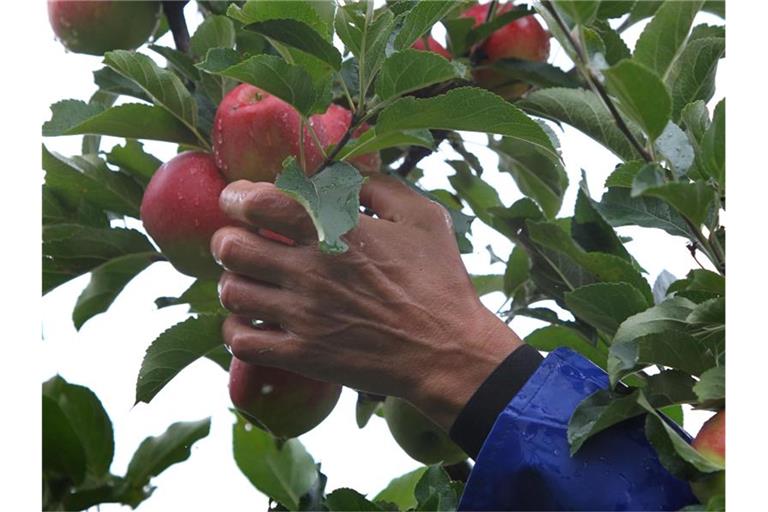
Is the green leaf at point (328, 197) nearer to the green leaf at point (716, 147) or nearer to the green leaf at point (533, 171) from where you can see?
the green leaf at point (716, 147)

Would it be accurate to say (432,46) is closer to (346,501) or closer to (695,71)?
(695,71)

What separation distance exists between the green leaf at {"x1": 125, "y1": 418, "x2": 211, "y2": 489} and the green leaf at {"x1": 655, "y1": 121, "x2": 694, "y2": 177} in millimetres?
354

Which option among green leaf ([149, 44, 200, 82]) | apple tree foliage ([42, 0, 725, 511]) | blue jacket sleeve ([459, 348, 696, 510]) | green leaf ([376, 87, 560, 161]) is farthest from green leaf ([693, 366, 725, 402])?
green leaf ([149, 44, 200, 82])

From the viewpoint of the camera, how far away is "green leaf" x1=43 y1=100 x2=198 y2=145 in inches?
35.0

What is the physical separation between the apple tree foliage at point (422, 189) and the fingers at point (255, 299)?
0.17ft

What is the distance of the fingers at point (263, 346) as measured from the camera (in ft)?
2.94

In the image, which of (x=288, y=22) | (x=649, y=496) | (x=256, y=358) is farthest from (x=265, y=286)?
(x=649, y=496)

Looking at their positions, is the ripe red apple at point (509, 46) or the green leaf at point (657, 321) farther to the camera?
the ripe red apple at point (509, 46)

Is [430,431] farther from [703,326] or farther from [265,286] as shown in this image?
[703,326]

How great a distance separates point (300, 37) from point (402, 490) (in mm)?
466

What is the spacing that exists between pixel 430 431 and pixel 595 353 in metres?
0.18

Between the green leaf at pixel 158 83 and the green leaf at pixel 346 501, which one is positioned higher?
the green leaf at pixel 158 83

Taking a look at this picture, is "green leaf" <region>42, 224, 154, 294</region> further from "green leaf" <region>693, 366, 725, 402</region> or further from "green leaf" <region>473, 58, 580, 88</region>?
"green leaf" <region>693, 366, 725, 402</region>

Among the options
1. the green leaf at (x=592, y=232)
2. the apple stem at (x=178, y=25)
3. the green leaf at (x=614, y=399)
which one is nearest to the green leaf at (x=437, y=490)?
the green leaf at (x=614, y=399)
